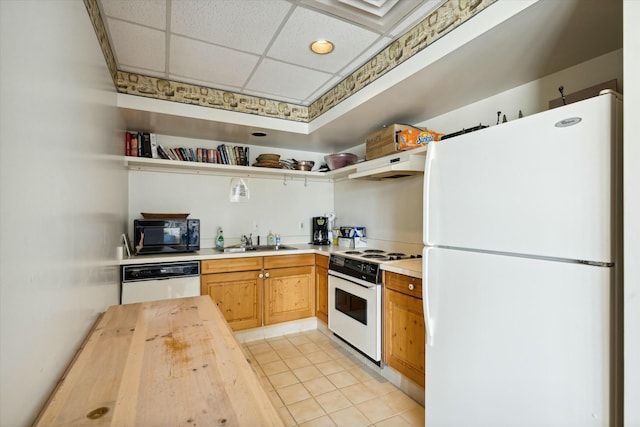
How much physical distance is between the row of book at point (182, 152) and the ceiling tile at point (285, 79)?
2.79 ft

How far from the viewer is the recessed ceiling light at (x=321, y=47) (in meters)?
2.01

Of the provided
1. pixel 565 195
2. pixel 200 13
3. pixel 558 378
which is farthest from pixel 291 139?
pixel 558 378

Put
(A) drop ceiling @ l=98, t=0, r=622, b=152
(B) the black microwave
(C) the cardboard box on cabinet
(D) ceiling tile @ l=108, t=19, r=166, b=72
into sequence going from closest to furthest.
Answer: (A) drop ceiling @ l=98, t=0, r=622, b=152 < (D) ceiling tile @ l=108, t=19, r=166, b=72 < (C) the cardboard box on cabinet < (B) the black microwave

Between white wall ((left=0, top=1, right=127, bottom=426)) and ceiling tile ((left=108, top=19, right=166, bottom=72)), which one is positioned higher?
ceiling tile ((left=108, top=19, right=166, bottom=72))

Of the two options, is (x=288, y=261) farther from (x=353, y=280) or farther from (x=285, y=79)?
(x=285, y=79)

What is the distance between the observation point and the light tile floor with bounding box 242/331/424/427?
1.95m

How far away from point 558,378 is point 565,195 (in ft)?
2.17

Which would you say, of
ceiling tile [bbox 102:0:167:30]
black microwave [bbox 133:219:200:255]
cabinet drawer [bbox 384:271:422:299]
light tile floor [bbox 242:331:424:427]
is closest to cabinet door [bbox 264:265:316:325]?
light tile floor [bbox 242:331:424:427]

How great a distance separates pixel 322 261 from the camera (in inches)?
128

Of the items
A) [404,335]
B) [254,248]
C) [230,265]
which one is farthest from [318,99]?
[404,335]

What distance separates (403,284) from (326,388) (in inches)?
39.4

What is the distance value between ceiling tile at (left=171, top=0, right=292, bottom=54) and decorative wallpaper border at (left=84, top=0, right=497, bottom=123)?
1.47 ft

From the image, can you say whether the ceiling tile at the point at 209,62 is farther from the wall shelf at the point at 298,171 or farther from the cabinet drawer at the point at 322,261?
the cabinet drawer at the point at 322,261

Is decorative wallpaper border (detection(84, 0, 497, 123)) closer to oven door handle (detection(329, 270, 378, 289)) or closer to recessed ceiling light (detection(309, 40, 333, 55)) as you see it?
recessed ceiling light (detection(309, 40, 333, 55))
